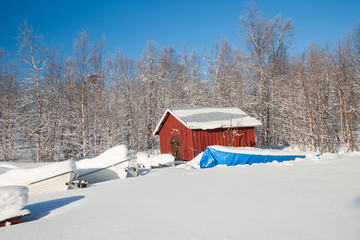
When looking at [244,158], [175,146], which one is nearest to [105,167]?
[244,158]

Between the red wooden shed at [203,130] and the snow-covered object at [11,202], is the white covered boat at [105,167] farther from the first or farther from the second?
the red wooden shed at [203,130]

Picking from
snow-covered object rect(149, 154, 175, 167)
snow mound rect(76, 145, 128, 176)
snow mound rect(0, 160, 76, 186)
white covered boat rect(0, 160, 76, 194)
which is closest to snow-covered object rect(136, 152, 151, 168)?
snow-covered object rect(149, 154, 175, 167)

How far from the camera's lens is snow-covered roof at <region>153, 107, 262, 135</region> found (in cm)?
1440

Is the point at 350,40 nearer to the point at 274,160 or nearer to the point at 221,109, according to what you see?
the point at 221,109

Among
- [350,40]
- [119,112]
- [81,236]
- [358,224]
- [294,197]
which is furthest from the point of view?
[119,112]

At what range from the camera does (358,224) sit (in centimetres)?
252

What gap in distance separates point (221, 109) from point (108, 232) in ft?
49.2

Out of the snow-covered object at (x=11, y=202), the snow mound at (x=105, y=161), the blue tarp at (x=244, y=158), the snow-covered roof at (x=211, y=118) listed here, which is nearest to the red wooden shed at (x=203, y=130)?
the snow-covered roof at (x=211, y=118)

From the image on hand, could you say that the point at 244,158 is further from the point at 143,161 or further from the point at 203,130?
the point at 143,161

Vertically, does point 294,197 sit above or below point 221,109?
below

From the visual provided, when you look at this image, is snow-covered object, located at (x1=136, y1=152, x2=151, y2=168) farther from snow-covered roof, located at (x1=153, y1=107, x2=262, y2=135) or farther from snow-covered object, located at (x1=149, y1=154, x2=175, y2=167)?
snow-covered roof, located at (x1=153, y1=107, x2=262, y2=135)

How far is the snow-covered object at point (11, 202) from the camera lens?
366cm

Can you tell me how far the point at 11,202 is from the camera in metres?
3.79

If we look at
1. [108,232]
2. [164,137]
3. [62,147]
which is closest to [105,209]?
[108,232]
